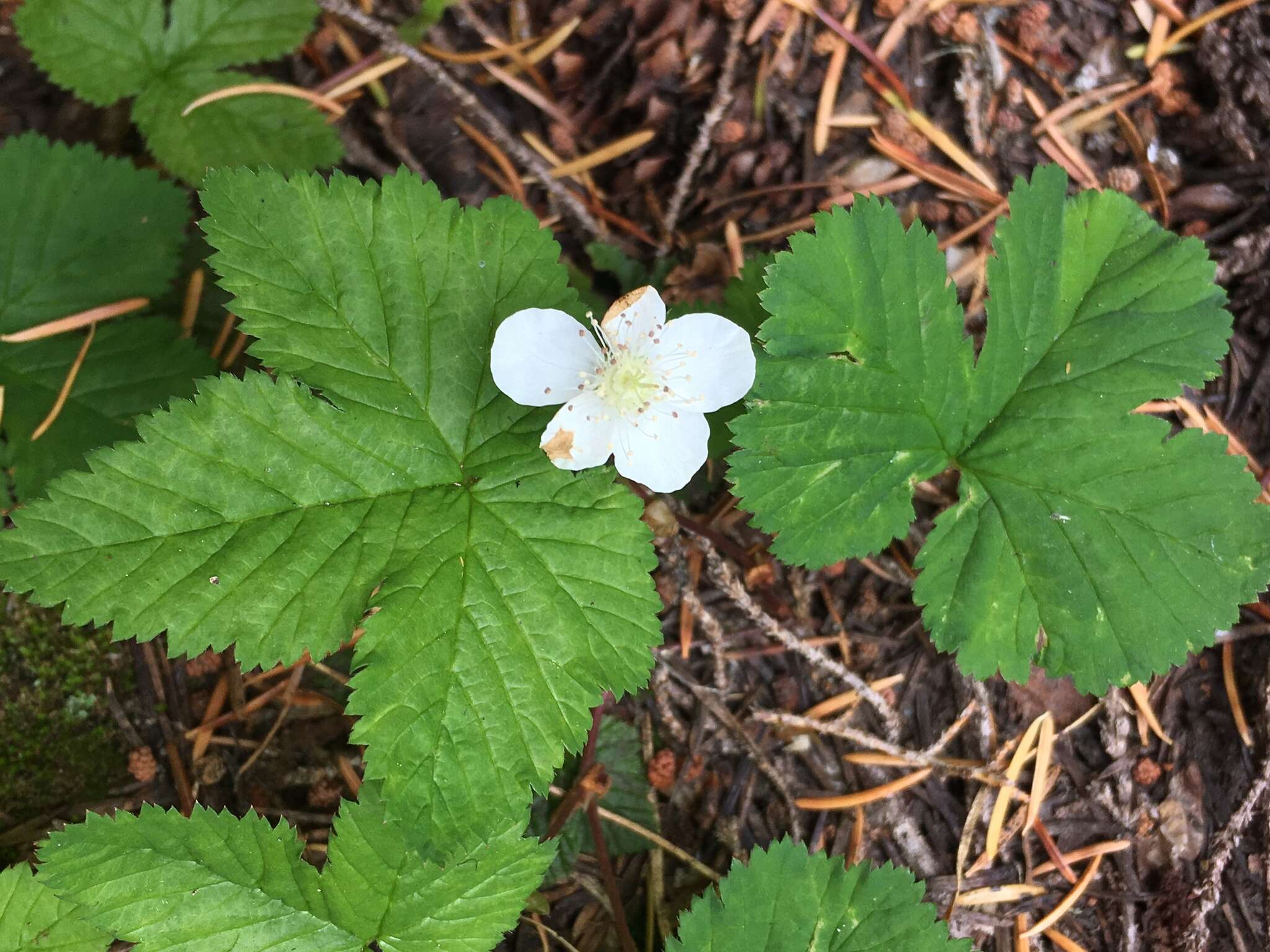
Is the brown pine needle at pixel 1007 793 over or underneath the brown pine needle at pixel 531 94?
underneath

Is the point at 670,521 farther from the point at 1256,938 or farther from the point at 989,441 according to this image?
the point at 1256,938

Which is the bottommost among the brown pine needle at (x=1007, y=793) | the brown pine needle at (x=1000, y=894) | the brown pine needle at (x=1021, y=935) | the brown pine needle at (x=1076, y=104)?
the brown pine needle at (x=1021, y=935)

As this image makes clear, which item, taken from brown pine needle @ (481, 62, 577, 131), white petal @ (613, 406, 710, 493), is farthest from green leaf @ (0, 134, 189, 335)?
white petal @ (613, 406, 710, 493)

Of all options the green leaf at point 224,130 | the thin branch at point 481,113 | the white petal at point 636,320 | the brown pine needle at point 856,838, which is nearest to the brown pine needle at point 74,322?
the green leaf at point 224,130

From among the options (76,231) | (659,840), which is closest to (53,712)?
(76,231)

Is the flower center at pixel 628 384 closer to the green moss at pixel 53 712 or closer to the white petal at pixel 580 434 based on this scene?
the white petal at pixel 580 434
